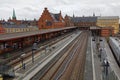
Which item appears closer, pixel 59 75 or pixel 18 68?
pixel 59 75

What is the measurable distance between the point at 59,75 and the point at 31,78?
375 centimetres

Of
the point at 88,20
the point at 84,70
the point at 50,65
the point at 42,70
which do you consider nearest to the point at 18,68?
the point at 42,70

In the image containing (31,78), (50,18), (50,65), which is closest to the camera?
(31,78)

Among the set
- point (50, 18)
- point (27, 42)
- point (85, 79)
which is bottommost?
point (85, 79)

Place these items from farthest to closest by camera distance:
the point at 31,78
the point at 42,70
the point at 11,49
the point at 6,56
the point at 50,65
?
the point at 11,49 → the point at 6,56 → the point at 50,65 → the point at 42,70 → the point at 31,78

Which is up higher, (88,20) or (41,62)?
(88,20)

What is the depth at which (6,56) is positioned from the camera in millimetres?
30062

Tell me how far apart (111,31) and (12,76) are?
71.7 meters

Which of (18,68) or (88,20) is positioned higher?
(88,20)

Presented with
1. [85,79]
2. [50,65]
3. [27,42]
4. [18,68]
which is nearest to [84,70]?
[85,79]

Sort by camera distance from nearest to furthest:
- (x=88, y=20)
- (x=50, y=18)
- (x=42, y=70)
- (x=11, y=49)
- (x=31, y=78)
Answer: (x=31, y=78) → (x=42, y=70) → (x=11, y=49) → (x=50, y=18) → (x=88, y=20)

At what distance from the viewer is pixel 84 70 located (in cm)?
2534

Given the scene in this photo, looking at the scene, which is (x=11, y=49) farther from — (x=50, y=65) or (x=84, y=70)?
(x=84, y=70)

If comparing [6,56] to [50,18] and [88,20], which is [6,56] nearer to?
[50,18]
